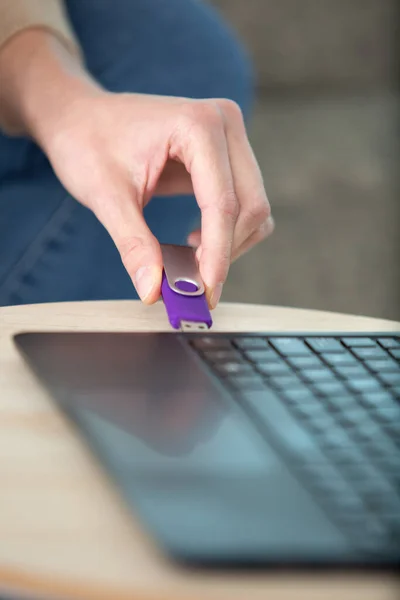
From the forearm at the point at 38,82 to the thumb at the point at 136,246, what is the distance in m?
0.11

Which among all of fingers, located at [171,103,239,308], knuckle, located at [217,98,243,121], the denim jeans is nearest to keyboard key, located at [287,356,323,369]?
fingers, located at [171,103,239,308]

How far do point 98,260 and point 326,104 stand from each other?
1.12 meters

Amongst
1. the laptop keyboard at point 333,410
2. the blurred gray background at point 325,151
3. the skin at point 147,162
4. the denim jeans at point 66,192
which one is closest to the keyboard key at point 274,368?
the laptop keyboard at point 333,410

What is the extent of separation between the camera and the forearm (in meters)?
0.61

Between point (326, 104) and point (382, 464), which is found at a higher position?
point (326, 104)

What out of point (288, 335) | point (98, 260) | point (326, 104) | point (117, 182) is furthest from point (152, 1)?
point (326, 104)

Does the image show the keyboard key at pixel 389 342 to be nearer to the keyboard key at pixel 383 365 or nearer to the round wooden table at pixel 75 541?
the keyboard key at pixel 383 365

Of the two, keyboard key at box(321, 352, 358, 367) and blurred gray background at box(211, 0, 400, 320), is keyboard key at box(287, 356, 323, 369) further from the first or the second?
blurred gray background at box(211, 0, 400, 320)

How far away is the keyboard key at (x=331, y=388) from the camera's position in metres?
0.36

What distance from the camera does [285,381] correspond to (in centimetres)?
38

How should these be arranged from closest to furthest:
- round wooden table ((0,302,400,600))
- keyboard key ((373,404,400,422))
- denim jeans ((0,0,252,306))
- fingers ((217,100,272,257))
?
round wooden table ((0,302,400,600))
keyboard key ((373,404,400,422))
fingers ((217,100,272,257))
denim jeans ((0,0,252,306))

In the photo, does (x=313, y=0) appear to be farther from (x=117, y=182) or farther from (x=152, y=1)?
(x=117, y=182)

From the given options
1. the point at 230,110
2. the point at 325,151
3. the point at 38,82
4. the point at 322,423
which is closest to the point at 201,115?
the point at 230,110

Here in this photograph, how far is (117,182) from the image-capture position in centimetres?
54
